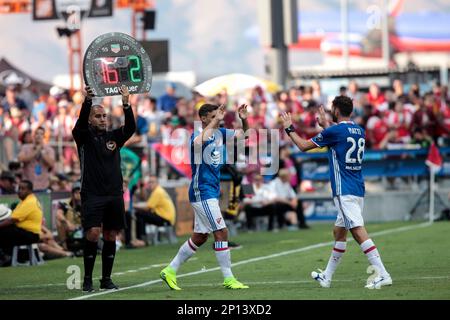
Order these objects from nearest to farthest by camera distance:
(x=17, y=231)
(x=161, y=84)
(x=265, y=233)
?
(x=17, y=231), (x=265, y=233), (x=161, y=84)

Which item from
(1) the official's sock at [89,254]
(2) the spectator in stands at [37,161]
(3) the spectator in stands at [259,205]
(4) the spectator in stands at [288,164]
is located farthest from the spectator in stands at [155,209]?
(1) the official's sock at [89,254]

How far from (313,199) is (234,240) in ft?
18.4

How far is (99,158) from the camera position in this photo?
53.7 feet

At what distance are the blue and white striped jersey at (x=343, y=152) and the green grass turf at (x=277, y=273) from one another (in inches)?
45.3

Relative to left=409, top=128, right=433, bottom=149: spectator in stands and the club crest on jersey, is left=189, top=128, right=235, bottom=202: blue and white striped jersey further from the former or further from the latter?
left=409, top=128, right=433, bottom=149: spectator in stands

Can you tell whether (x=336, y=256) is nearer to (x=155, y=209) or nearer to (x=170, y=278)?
Answer: (x=170, y=278)

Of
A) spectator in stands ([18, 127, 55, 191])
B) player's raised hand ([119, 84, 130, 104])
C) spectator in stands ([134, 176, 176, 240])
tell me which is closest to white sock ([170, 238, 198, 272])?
player's raised hand ([119, 84, 130, 104])

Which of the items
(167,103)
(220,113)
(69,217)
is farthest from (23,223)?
(167,103)

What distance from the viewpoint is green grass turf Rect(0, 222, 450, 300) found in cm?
1530

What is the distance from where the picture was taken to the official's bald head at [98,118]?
16391 mm

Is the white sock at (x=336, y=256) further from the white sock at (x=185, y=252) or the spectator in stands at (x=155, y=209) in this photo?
the spectator in stands at (x=155, y=209)

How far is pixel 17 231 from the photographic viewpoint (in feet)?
71.4
